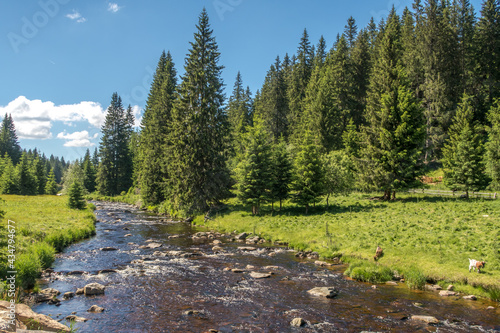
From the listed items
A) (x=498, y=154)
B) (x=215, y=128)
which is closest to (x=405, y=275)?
(x=498, y=154)

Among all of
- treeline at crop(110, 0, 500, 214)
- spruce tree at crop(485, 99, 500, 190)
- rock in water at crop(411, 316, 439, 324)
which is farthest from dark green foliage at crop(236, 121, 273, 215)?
spruce tree at crop(485, 99, 500, 190)

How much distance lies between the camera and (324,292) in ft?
49.9

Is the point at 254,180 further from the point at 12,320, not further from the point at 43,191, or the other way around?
the point at 43,191

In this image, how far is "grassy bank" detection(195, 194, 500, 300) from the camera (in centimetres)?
1708

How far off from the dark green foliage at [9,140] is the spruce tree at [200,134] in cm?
11746

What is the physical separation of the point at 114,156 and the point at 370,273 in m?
90.5

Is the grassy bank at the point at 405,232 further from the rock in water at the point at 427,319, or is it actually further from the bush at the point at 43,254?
the bush at the point at 43,254

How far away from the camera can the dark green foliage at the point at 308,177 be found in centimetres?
3634

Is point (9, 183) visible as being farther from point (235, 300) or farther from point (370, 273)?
point (370, 273)

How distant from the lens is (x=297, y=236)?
2798 centimetres

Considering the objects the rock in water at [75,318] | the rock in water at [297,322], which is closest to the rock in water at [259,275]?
the rock in water at [297,322]

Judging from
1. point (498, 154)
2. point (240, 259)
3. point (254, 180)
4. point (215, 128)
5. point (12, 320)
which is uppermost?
point (215, 128)

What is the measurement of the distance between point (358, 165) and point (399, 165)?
17.6 ft

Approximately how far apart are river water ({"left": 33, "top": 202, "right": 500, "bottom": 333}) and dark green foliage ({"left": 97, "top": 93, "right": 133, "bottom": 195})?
72.8 m
